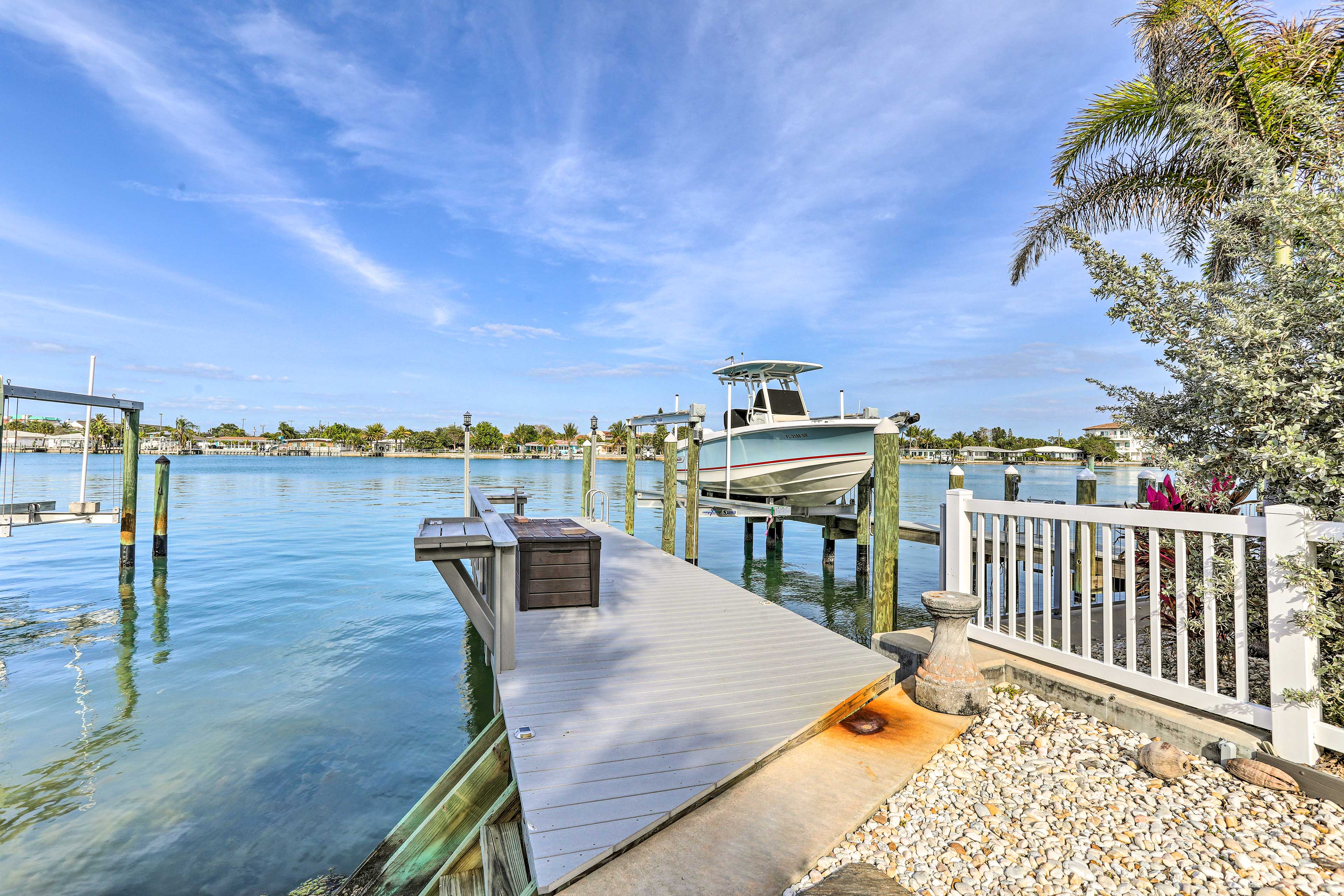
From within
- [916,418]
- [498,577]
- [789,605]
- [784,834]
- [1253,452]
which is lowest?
[789,605]

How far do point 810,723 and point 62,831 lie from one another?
533 cm

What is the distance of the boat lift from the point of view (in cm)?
1049

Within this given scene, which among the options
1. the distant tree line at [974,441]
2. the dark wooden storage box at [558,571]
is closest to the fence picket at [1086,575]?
the dark wooden storage box at [558,571]

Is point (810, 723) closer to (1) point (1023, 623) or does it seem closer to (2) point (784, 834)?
(2) point (784, 834)

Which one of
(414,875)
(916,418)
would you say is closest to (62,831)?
(414,875)

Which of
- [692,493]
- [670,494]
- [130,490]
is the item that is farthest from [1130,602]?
[130,490]

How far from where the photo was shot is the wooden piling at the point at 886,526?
653cm

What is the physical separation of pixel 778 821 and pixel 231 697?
22.9 ft

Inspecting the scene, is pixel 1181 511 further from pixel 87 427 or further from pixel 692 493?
pixel 87 427

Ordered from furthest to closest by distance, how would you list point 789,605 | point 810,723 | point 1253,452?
point 789,605 → point 810,723 → point 1253,452

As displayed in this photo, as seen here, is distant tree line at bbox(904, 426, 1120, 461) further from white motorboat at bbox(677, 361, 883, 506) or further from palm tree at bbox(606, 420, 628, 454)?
white motorboat at bbox(677, 361, 883, 506)

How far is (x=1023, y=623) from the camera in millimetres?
5438

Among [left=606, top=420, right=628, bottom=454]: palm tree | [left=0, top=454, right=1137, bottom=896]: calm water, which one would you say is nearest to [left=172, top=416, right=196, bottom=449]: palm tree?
[left=606, top=420, right=628, bottom=454]: palm tree

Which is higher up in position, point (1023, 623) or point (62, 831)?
point (1023, 623)
